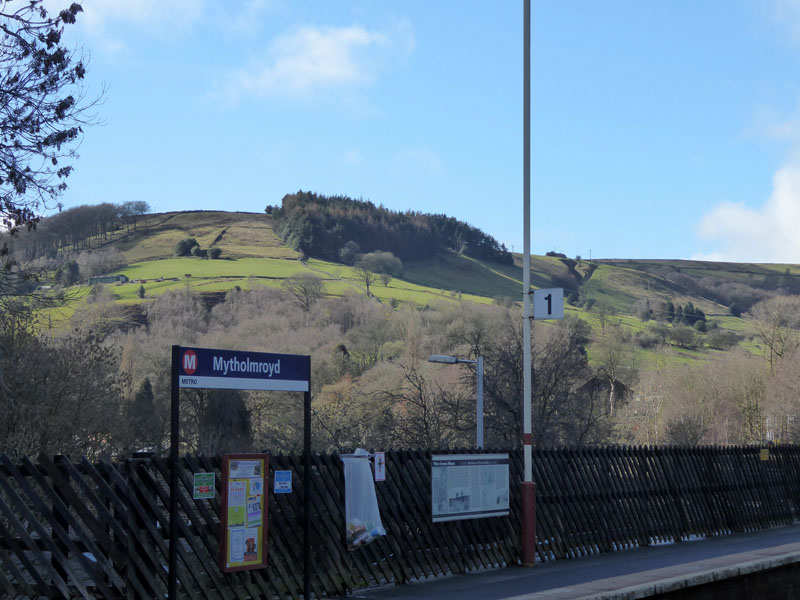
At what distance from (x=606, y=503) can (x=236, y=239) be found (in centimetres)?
18431

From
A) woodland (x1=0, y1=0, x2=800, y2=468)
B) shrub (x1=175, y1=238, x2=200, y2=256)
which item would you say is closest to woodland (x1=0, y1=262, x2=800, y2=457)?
woodland (x1=0, y1=0, x2=800, y2=468)

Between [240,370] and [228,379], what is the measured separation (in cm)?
22

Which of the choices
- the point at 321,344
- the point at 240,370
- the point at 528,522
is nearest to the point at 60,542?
the point at 240,370

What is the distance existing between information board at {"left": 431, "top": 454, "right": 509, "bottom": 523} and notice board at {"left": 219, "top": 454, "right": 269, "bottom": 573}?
11.8 ft

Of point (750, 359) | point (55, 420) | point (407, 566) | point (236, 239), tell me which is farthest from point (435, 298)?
point (407, 566)

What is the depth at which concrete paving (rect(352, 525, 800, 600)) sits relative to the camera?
29.3ft

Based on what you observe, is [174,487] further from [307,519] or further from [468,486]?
[468,486]

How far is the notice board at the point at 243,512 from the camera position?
1012 centimetres

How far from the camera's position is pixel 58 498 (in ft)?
29.5

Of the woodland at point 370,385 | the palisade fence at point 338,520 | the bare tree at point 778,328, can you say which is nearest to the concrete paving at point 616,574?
the palisade fence at point 338,520

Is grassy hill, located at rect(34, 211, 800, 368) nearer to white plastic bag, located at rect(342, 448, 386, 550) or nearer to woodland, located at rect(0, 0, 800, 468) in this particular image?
woodland, located at rect(0, 0, 800, 468)

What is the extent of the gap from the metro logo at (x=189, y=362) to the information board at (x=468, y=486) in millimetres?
5030

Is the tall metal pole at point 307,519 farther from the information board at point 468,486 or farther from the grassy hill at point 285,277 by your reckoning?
the grassy hill at point 285,277

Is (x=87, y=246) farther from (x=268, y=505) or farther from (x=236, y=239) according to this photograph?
(x=268, y=505)
